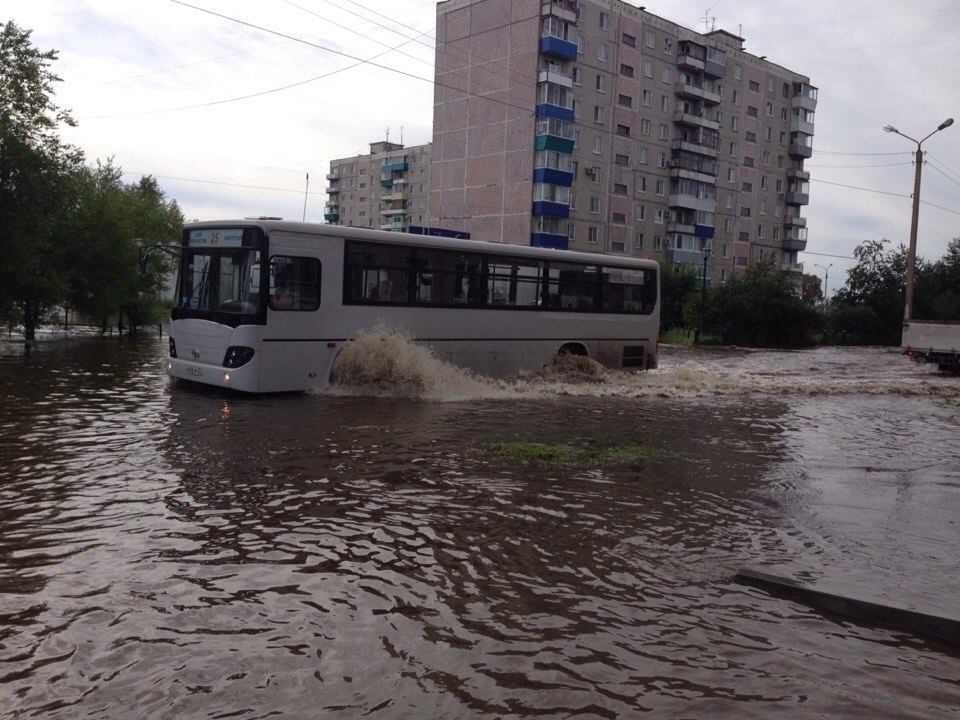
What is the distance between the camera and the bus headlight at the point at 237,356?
14391mm

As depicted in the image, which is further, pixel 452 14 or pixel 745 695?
pixel 452 14

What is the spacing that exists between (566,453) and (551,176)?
163 feet

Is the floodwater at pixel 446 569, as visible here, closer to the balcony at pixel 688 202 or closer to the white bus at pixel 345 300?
the white bus at pixel 345 300

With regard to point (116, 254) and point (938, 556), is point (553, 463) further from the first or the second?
point (116, 254)

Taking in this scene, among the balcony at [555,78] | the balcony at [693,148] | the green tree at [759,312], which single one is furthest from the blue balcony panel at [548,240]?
the balcony at [693,148]

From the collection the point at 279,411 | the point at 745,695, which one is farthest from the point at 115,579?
the point at 279,411

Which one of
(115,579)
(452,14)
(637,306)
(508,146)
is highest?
(452,14)

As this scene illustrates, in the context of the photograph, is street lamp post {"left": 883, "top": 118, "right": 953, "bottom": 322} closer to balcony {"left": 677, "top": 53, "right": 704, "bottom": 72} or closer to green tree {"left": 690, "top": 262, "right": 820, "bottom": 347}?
green tree {"left": 690, "top": 262, "right": 820, "bottom": 347}

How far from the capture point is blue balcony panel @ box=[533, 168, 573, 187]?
2287 inches

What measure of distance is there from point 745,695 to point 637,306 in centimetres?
1827

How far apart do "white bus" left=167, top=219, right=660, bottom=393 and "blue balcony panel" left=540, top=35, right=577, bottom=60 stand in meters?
41.1

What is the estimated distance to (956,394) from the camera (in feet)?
72.9

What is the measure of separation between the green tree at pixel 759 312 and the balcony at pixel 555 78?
17.8 metres

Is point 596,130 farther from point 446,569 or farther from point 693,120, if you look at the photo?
point 446,569
